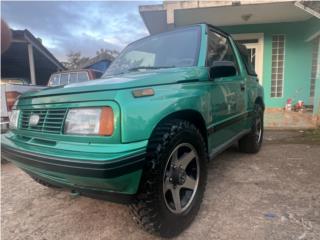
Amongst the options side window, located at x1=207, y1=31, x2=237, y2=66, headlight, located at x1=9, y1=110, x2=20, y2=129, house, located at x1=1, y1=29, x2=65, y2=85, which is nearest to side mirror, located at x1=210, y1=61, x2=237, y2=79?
side window, located at x1=207, y1=31, x2=237, y2=66

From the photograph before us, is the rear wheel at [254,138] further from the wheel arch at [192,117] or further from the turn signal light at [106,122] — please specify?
the turn signal light at [106,122]

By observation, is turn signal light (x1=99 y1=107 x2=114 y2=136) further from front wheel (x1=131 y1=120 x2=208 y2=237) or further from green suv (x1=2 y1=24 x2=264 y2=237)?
front wheel (x1=131 y1=120 x2=208 y2=237)

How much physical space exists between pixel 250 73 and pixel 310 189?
2.02m

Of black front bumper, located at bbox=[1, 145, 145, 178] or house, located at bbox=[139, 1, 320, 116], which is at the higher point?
house, located at bbox=[139, 1, 320, 116]

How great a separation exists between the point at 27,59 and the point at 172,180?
15.0 m

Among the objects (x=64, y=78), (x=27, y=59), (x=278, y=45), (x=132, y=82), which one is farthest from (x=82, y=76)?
(x=27, y=59)

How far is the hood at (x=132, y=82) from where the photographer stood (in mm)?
1902

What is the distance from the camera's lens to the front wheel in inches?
74.8

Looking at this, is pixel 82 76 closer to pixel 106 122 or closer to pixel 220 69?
pixel 220 69

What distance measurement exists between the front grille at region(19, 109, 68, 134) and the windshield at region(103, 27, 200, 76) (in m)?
1.18

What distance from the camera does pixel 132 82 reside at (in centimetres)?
194

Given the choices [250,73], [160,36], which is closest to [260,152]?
[250,73]

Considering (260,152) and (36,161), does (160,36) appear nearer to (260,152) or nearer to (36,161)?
(36,161)

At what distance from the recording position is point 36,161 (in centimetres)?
197
